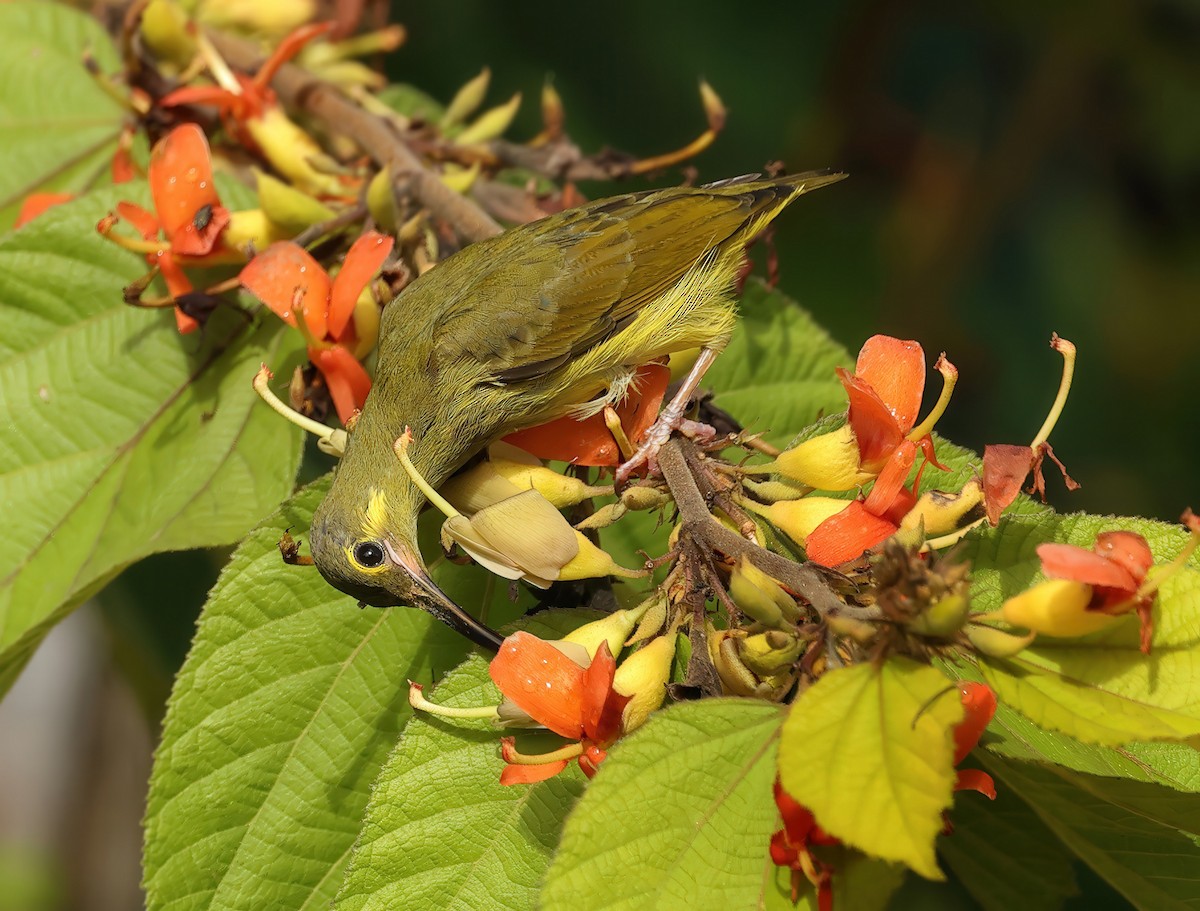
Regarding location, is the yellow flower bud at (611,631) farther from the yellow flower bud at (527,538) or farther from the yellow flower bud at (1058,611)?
the yellow flower bud at (1058,611)

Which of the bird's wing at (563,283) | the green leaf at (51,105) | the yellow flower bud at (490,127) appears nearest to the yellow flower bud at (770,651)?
the bird's wing at (563,283)

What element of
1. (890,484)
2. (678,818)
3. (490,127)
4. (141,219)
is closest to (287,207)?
(141,219)

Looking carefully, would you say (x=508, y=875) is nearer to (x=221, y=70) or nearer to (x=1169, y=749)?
(x=1169, y=749)

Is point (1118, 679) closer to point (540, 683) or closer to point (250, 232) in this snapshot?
point (540, 683)

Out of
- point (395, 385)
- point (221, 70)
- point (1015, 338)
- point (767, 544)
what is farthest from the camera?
point (1015, 338)

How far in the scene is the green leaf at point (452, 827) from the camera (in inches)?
61.4

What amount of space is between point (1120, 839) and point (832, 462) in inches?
25.0

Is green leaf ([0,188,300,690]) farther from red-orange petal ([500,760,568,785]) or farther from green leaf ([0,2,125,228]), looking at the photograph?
red-orange petal ([500,760,568,785])

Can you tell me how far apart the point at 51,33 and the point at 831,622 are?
2606 mm

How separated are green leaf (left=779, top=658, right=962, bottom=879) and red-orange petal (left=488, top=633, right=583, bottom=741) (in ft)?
1.04

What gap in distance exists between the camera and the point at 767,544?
1.71 metres

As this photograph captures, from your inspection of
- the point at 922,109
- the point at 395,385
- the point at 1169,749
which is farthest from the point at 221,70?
the point at 922,109

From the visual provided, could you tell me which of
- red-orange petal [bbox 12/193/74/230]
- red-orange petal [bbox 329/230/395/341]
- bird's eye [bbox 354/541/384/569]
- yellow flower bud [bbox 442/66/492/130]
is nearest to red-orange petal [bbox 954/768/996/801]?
bird's eye [bbox 354/541/384/569]

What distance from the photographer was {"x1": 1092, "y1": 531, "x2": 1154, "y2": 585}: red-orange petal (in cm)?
123
